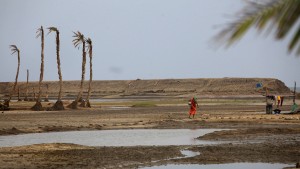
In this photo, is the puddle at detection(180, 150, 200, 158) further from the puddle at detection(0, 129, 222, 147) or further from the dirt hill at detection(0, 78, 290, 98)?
the dirt hill at detection(0, 78, 290, 98)

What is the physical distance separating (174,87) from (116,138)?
394ft

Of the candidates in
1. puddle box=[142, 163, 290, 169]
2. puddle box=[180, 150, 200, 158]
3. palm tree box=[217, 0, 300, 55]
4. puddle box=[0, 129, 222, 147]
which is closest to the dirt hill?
puddle box=[0, 129, 222, 147]

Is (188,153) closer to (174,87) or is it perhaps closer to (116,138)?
(116,138)

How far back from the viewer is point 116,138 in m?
24.3

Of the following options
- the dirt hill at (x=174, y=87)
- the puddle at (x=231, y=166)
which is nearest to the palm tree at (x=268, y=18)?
the puddle at (x=231, y=166)

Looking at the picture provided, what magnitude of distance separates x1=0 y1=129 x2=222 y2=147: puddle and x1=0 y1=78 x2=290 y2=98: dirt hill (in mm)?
89642

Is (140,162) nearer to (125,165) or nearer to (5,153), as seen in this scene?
(125,165)

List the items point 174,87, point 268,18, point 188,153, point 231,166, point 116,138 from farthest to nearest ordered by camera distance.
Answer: point 174,87 < point 116,138 < point 188,153 < point 231,166 < point 268,18

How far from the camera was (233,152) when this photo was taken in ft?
58.2

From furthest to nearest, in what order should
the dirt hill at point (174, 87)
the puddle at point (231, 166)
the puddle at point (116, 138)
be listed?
the dirt hill at point (174, 87) < the puddle at point (116, 138) < the puddle at point (231, 166)

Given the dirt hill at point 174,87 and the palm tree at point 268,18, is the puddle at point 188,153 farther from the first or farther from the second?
the dirt hill at point 174,87

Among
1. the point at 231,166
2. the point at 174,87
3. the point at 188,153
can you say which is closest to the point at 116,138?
the point at 188,153

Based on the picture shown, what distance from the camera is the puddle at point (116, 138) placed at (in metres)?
21.9

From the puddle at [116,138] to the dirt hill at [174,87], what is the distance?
294 ft
